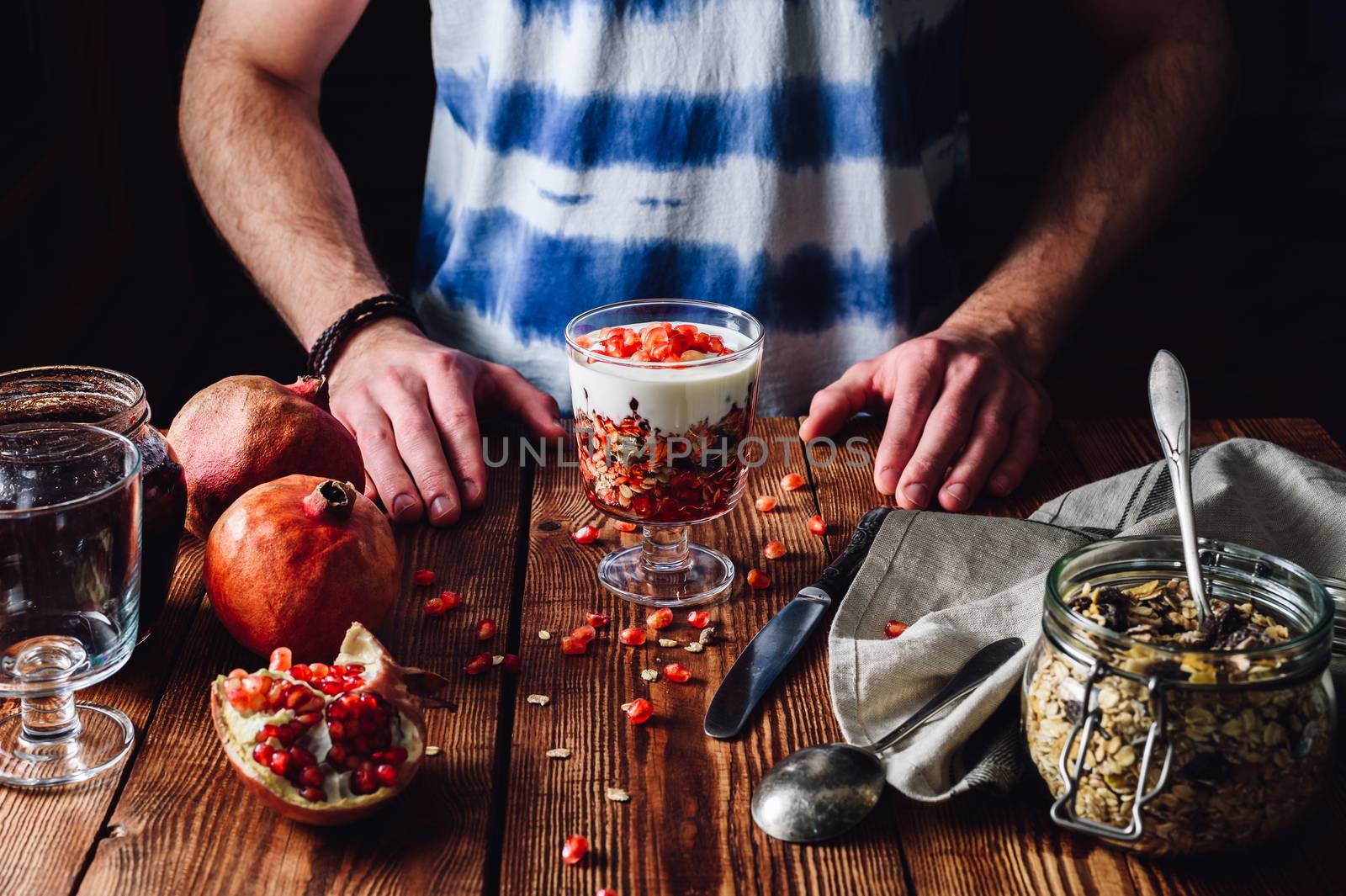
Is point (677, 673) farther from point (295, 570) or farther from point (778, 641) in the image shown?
point (295, 570)

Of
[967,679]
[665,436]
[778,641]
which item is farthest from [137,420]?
[967,679]

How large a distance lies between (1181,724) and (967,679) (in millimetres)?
216

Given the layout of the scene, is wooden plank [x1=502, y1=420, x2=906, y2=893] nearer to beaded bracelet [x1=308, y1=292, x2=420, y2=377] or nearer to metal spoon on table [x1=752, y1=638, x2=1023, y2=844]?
metal spoon on table [x1=752, y1=638, x2=1023, y2=844]

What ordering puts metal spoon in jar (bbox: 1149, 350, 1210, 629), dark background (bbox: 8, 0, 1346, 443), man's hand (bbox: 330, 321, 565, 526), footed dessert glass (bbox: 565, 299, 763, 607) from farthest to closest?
dark background (bbox: 8, 0, 1346, 443) → man's hand (bbox: 330, 321, 565, 526) → footed dessert glass (bbox: 565, 299, 763, 607) → metal spoon in jar (bbox: 1149, 350, 1210, 629)

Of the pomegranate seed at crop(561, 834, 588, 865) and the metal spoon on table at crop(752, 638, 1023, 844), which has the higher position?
the metal spoon on table at crop(752, 638, 1023, 844)

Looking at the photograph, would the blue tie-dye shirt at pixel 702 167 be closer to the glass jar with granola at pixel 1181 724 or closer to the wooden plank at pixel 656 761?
the wooden plank at pixel 656 761

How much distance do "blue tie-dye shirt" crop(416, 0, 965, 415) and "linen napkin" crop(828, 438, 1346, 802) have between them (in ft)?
1.84

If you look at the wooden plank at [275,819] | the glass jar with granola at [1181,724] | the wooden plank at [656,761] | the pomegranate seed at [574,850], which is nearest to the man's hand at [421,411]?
the wooden plank at [656,761]

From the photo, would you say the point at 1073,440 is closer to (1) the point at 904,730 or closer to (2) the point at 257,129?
(1) the point at 904,730

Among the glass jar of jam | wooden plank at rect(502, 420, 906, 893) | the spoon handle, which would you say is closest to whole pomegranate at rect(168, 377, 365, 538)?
the glass jar of jam

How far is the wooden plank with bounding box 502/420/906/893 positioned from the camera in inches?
30.8

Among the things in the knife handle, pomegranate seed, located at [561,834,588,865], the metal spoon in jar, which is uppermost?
the metal spoon in jar

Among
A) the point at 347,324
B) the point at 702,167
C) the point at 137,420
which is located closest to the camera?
the point at 137,420

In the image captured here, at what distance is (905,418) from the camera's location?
1.34m
